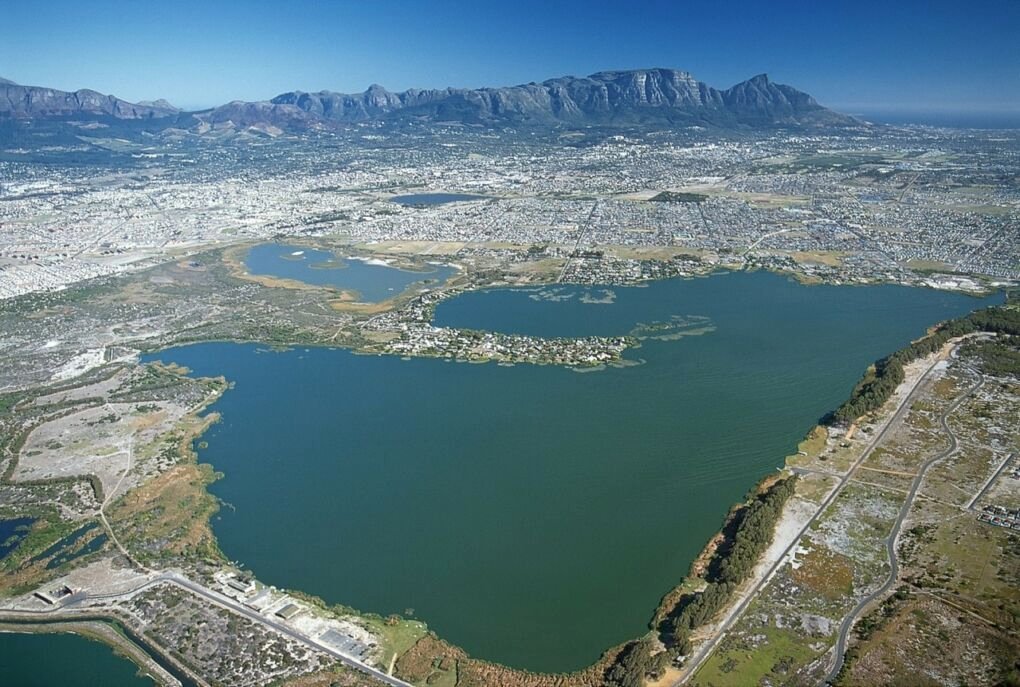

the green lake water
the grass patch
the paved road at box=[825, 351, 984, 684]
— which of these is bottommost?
the green lake water

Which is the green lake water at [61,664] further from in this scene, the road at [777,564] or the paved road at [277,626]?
the road at [777,564]

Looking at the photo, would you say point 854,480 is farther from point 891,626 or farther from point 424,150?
point 424,150

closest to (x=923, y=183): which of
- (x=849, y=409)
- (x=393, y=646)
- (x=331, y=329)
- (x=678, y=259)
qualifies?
(x=678, y=259)

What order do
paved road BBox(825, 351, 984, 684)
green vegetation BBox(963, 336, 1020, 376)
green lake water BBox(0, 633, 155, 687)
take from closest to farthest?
paved road BBox(825, 351, 984, 684)
green lake water BBox(0, 633, 155, 687)
green vegetation BBox(963, 336, 1020, 376)

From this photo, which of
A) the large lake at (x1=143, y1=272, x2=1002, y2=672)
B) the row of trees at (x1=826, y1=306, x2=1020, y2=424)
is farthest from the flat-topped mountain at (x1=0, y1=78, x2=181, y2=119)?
the row of trees at (x1=826, y1=306, x2=1020, y2=424)

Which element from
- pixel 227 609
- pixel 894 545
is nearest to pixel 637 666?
pixel 894 545

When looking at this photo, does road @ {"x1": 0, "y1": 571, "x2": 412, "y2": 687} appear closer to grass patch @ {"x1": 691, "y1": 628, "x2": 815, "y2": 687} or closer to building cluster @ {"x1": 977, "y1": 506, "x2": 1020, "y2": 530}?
grass patch @ {"x1": 691, "y1": 628, "x2": 815, "y2": 687}

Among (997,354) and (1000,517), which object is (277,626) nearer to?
(1000,517)
